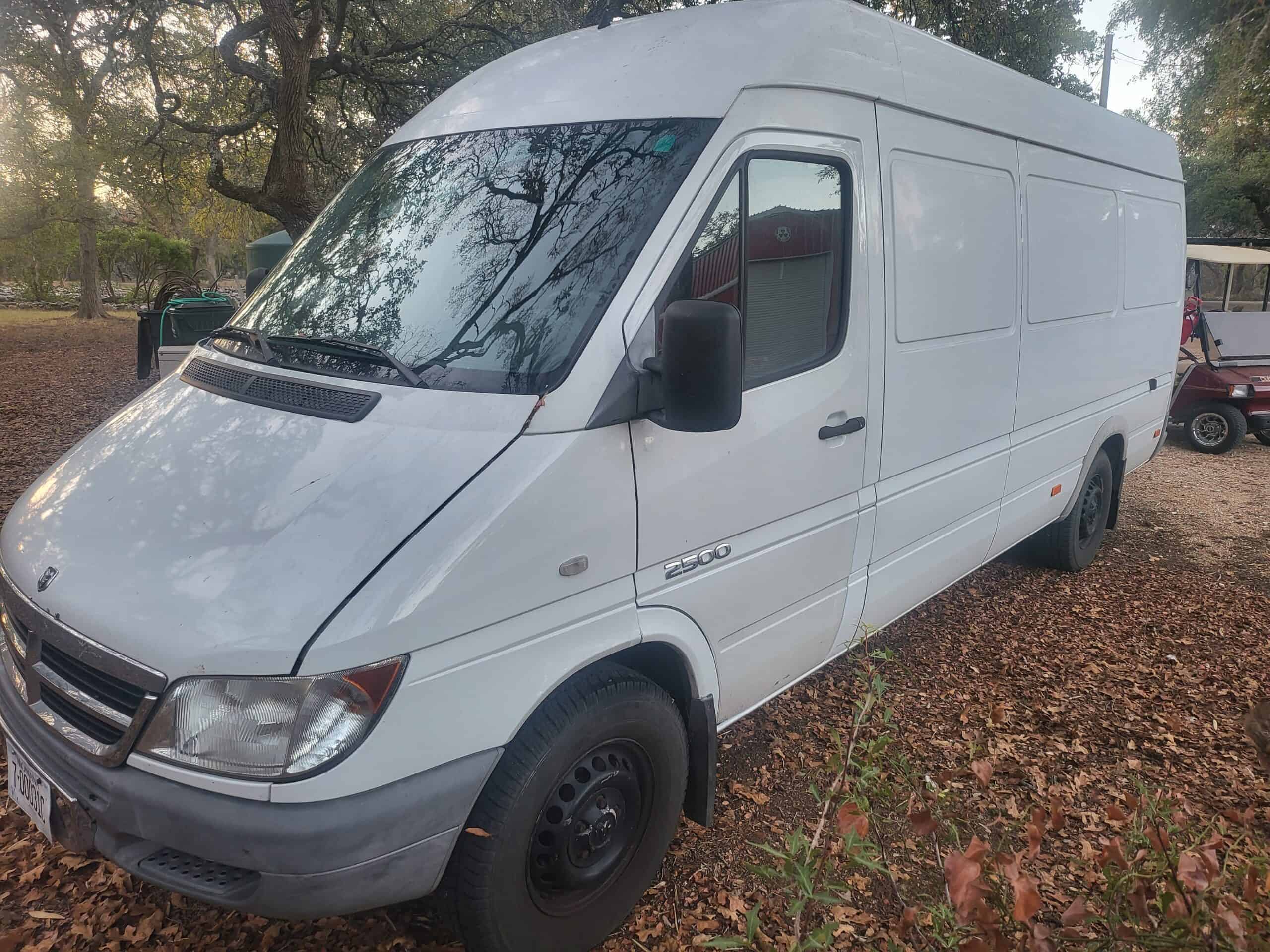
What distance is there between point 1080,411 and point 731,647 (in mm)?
3367

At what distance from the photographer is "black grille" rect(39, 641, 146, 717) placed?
6.89 feet

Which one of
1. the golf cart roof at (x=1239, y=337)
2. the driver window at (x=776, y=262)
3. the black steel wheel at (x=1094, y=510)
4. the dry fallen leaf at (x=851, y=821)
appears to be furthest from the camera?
the golf cart roof at (x=1239, y=337)

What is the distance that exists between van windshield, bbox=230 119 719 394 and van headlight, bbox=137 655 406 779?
2.92ft

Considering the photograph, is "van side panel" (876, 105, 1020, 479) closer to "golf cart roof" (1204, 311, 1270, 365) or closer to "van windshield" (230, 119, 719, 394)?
"van windshield" (230, 119, 719, 394)

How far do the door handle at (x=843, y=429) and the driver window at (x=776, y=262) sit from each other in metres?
0.24

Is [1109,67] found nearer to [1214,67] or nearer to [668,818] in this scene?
[1214,67]

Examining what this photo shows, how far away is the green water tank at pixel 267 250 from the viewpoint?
49.4ft

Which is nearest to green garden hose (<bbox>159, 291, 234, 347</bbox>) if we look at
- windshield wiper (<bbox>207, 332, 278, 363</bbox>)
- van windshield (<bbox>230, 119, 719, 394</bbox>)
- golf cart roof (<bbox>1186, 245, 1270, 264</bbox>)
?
windshield wiper (<bbox>207, 332, 278, 363</bbox>)

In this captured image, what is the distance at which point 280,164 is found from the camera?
30.7 feet

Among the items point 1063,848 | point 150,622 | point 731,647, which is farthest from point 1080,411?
point 150,622

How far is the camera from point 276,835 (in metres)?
1.95

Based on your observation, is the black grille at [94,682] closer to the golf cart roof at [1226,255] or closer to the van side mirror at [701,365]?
the van side mirror at [701,365]

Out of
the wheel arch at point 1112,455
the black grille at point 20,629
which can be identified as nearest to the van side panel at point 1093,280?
the wheel arch at point 1112,455

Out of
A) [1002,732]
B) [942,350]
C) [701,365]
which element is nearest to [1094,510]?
[1002,732]
